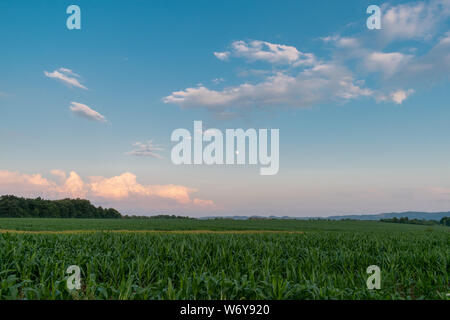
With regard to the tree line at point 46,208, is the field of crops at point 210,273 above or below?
above

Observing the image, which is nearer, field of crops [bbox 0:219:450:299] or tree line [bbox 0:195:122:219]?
field of crops [bbox 0:219:450:299]

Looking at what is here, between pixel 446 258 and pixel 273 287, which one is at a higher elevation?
pixel 273 287

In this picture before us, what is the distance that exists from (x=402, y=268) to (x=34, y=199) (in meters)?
127

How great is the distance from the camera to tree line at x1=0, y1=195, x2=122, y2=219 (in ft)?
333

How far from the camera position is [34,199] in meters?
109

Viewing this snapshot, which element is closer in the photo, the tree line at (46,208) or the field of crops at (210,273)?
the field of crops at (210,273)

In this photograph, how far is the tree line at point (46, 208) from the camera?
3991 inches

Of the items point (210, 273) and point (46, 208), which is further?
point (46, 208)

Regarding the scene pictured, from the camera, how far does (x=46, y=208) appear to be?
10806 cm

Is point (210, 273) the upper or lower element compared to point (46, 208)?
upper

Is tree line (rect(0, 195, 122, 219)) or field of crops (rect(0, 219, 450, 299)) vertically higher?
field of crops (rect(0, 219, 450, 299))

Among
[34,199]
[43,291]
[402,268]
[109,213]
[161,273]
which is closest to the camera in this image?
[43,291]
